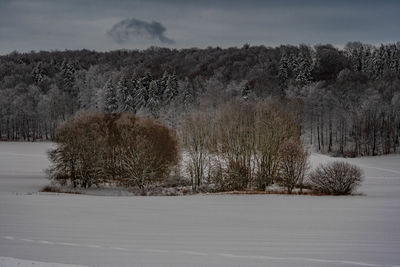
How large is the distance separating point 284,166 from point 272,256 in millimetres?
26184

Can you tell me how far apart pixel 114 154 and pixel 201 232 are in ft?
109

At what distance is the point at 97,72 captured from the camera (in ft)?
532

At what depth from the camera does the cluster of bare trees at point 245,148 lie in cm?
3838

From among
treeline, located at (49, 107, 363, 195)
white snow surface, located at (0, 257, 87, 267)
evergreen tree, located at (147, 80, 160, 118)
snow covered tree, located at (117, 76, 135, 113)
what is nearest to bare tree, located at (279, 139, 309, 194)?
treeline, located at (49, 107, 363, 195)

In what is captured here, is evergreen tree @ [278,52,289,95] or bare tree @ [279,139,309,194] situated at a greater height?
evergreen tree @ [278,52,289,95]

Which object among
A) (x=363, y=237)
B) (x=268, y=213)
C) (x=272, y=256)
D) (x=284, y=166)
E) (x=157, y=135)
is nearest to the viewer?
(x=272, y=256)

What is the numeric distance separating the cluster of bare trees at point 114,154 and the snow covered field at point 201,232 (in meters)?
18.3

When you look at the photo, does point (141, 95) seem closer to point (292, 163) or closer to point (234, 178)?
point (234, 178)

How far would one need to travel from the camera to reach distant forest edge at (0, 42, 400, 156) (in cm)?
8831

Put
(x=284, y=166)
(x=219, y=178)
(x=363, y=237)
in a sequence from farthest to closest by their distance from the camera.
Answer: (x=219, y=178) < (x=284, y=166) < (x=363, y=237)

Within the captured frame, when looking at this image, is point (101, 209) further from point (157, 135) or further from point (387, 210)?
point (157, 135)

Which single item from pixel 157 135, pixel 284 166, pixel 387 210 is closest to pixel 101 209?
pixel 387 210

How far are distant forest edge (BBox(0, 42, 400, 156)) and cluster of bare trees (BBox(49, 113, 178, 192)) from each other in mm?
14291

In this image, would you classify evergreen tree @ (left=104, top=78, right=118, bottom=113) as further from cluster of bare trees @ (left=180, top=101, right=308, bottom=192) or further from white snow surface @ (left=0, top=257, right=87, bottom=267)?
white snow surface @ (left=0, top=257, right=87, bottom=267)
